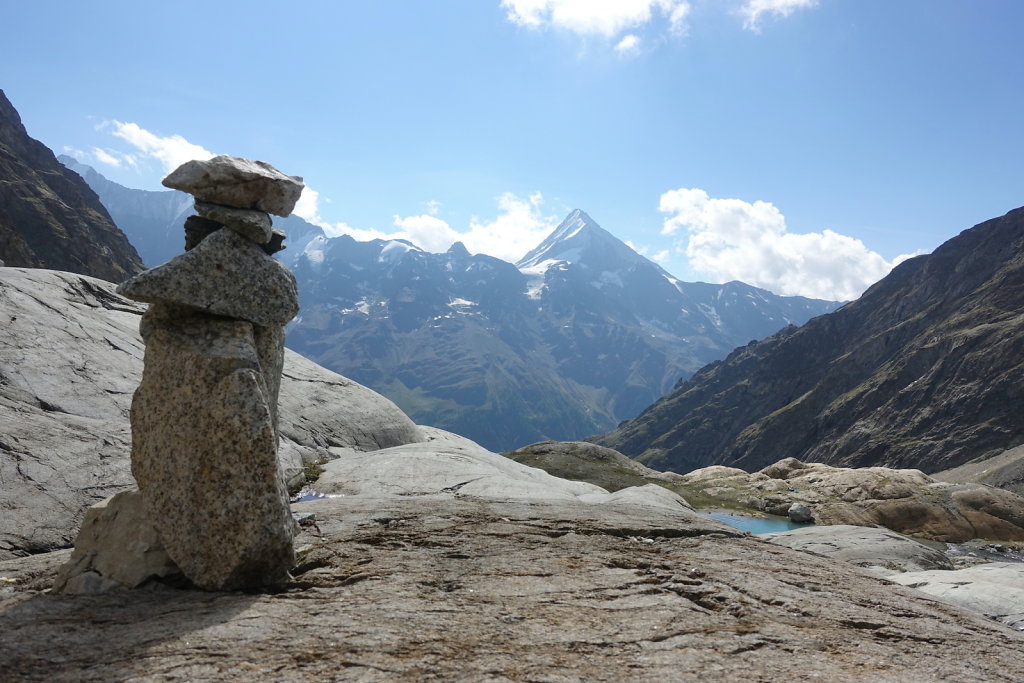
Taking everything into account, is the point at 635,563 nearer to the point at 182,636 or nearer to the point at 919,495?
the point at 182,636

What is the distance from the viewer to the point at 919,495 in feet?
339

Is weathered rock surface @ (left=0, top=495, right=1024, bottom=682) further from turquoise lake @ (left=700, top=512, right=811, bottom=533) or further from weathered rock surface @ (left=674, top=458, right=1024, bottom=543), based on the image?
weathered rock surface @ (left=674, top=458, right=1024, bottom=543)

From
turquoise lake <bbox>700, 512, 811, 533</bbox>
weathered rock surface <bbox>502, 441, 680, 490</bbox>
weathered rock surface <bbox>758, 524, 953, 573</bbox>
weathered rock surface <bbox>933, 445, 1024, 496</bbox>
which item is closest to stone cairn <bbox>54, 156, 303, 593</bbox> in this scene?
weathered rock surface <bbox>758, 524, 953, 573</bbox>

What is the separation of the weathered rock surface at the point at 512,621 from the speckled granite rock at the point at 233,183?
972 centimetres

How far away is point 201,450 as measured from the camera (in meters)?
14.8

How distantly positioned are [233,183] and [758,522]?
9706 cm

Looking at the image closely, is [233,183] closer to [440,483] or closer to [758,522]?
[440,483]

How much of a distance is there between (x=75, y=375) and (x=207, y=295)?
2214cm

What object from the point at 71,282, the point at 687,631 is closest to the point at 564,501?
the point at 687,631

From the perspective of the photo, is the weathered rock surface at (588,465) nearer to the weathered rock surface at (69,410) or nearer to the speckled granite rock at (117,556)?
the weathered rock surface at (69,410)

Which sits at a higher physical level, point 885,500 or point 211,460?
point 211,460

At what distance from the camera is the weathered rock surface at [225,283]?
1540 cm

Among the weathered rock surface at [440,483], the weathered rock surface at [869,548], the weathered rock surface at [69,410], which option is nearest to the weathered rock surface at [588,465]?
the weathered rock surface at [869,548]

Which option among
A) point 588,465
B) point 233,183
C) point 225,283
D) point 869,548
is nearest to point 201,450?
point 225,283
